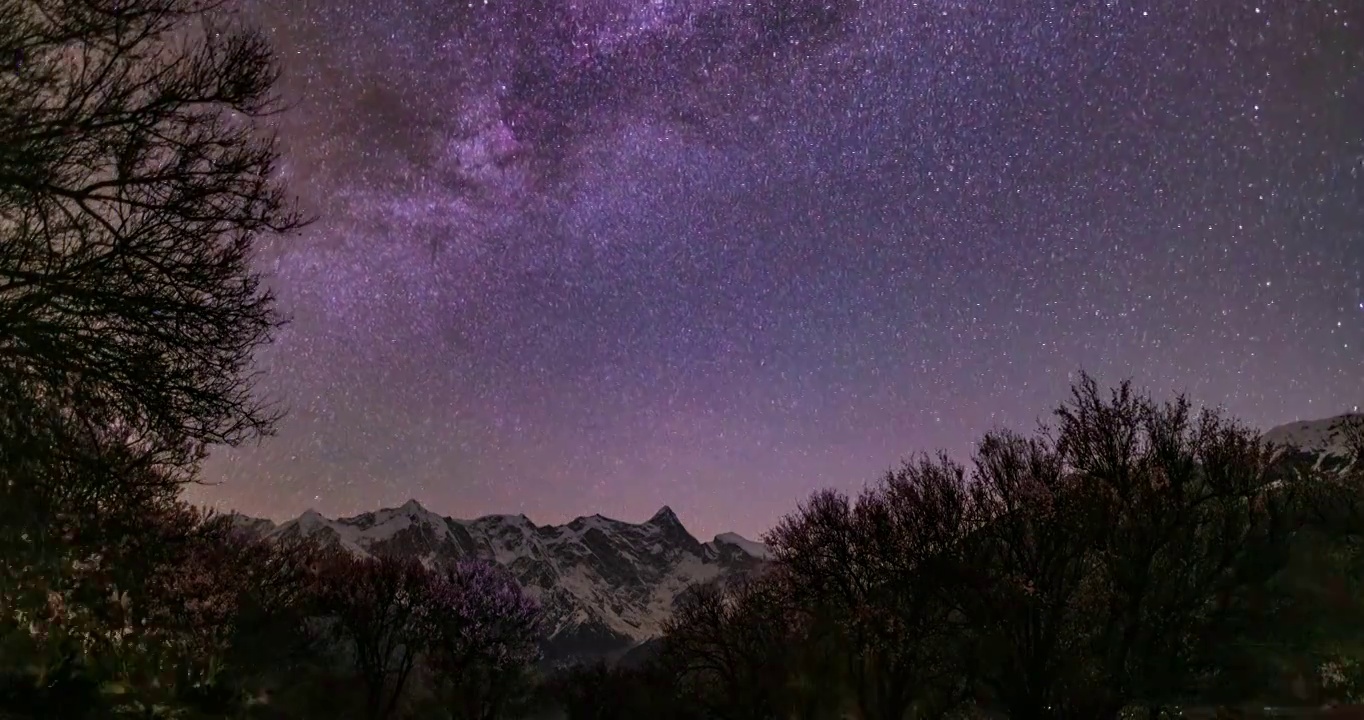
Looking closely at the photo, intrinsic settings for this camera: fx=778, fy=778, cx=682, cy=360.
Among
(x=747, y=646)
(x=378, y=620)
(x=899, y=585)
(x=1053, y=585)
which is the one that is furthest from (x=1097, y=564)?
(x=378, y=620)

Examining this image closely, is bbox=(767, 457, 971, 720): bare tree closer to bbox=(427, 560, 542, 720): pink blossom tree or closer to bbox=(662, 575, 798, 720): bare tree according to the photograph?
bbox=(662, 575, 798, 720): bare tree

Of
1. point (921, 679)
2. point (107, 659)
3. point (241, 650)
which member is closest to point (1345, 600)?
point (921, 679)

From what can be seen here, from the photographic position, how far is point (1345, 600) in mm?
44312

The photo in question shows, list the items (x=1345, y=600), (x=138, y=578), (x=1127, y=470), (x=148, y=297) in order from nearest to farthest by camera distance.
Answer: (x=148, y=297) → (x=138, y=578) → (x=1127, y=470) → (x=1345, y=600)

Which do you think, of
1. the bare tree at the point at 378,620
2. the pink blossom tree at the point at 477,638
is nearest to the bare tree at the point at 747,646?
the pink blossom tree at the point at 477,638

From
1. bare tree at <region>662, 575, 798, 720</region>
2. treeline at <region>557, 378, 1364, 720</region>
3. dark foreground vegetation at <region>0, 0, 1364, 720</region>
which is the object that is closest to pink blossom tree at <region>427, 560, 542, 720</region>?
dark foreground vegetation at <region>0, 0, 1364, 720</region>

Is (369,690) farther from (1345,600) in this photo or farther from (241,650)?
Result: (1345,600)

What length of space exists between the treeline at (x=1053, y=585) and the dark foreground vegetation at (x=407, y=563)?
0.40 feet

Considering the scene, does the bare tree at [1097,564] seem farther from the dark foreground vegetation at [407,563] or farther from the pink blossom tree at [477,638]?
the pink blossom tree at [477,638]

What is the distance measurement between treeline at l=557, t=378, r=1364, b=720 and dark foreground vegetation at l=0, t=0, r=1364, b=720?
12cm

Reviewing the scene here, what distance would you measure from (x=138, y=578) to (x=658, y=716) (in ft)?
222

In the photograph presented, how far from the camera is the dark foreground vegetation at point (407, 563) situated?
9.09 meters

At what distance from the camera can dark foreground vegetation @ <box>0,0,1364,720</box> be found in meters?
9.09

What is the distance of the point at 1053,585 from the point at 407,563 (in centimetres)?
5712
